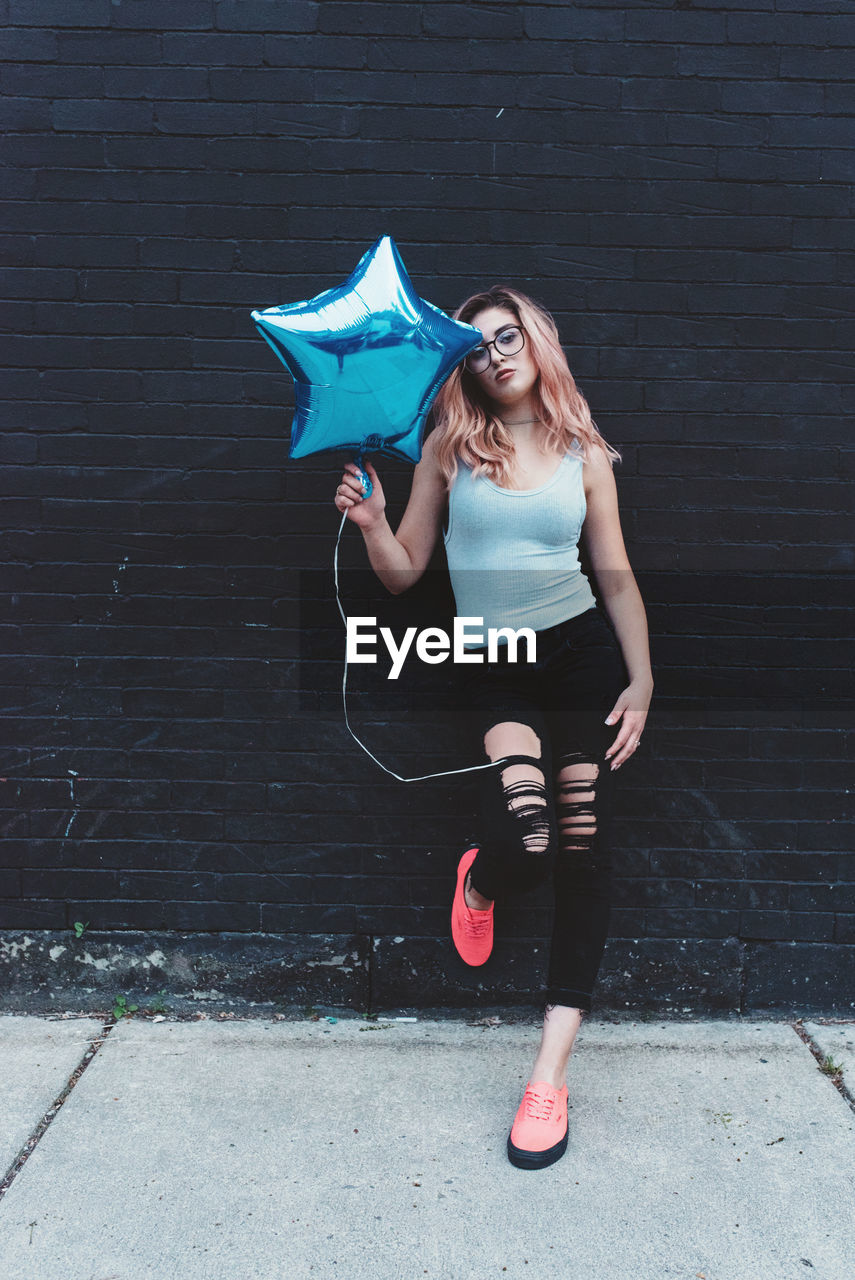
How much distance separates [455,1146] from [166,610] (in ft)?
5.88

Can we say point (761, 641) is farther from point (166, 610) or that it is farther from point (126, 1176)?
point (126, 1176)

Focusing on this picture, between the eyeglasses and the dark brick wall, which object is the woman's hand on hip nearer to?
the dark brick wall

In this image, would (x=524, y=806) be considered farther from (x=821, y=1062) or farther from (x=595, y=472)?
(x=821, y=1062)

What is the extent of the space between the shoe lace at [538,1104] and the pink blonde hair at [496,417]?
5.30 feet

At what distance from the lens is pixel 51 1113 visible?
251cm

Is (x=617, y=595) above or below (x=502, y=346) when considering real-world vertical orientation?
below

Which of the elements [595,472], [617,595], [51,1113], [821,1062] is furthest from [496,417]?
[51,1113]

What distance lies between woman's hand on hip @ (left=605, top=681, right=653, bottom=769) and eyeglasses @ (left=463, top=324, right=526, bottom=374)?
0.99m

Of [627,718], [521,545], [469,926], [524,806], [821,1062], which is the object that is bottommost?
[821,1062]

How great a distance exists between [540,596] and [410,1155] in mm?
1483

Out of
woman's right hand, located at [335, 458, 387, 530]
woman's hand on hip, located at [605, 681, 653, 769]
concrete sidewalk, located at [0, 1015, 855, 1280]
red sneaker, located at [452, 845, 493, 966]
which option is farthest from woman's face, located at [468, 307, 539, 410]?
concrete sidewalk, located at [0, 1015, 855, 1280]

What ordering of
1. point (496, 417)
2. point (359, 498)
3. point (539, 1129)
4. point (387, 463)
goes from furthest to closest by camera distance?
point (387, 463), point (496, 417), point (359, 498), point (539, 1129)

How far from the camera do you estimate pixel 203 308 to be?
2.95 metres

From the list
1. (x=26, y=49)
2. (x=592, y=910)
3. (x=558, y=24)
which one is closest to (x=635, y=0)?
(x=558, y=24)
